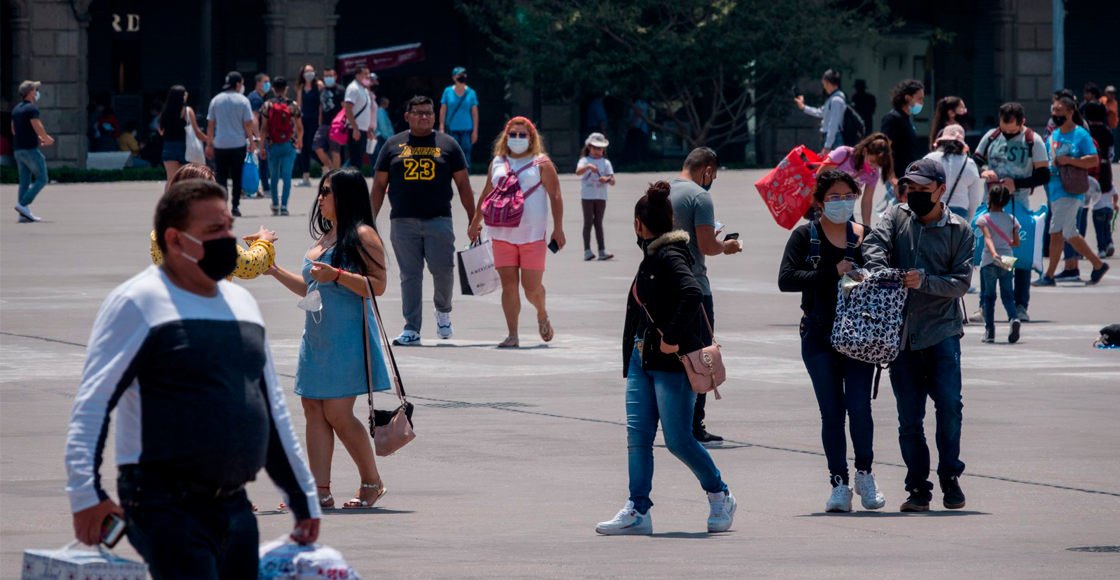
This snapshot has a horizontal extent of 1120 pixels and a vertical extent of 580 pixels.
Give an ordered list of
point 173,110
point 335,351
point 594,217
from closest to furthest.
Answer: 1. point 335,351
2. point 594,217
3. point 173,110

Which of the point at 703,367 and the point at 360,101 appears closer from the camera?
the point at 703,367

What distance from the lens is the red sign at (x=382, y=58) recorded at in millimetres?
41844

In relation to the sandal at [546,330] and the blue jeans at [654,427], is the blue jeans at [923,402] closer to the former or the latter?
the blue jeans at [654,427]

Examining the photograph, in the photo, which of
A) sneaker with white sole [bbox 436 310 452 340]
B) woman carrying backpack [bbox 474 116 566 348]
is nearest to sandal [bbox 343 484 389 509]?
woman carrying backpack [bbox 474 116 566 348]

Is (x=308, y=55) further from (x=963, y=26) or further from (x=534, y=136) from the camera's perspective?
(x=534, y=136)

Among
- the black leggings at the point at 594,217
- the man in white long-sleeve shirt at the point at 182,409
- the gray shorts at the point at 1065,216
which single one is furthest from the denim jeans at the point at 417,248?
the man in white long-sleeve shirt at the point at 182,409

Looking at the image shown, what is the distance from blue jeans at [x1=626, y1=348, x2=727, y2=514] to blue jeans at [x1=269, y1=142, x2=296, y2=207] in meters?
17.7

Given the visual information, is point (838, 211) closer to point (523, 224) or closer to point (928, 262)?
point (928, 262)

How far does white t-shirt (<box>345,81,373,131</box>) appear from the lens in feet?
94.4

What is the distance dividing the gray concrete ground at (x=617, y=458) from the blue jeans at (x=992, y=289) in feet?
0.89

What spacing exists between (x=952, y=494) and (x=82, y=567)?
16.4 feet

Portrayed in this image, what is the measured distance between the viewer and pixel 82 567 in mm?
4469

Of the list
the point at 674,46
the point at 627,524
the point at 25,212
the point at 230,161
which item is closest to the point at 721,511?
the point at 627,524

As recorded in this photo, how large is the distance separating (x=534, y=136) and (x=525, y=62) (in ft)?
82.6
